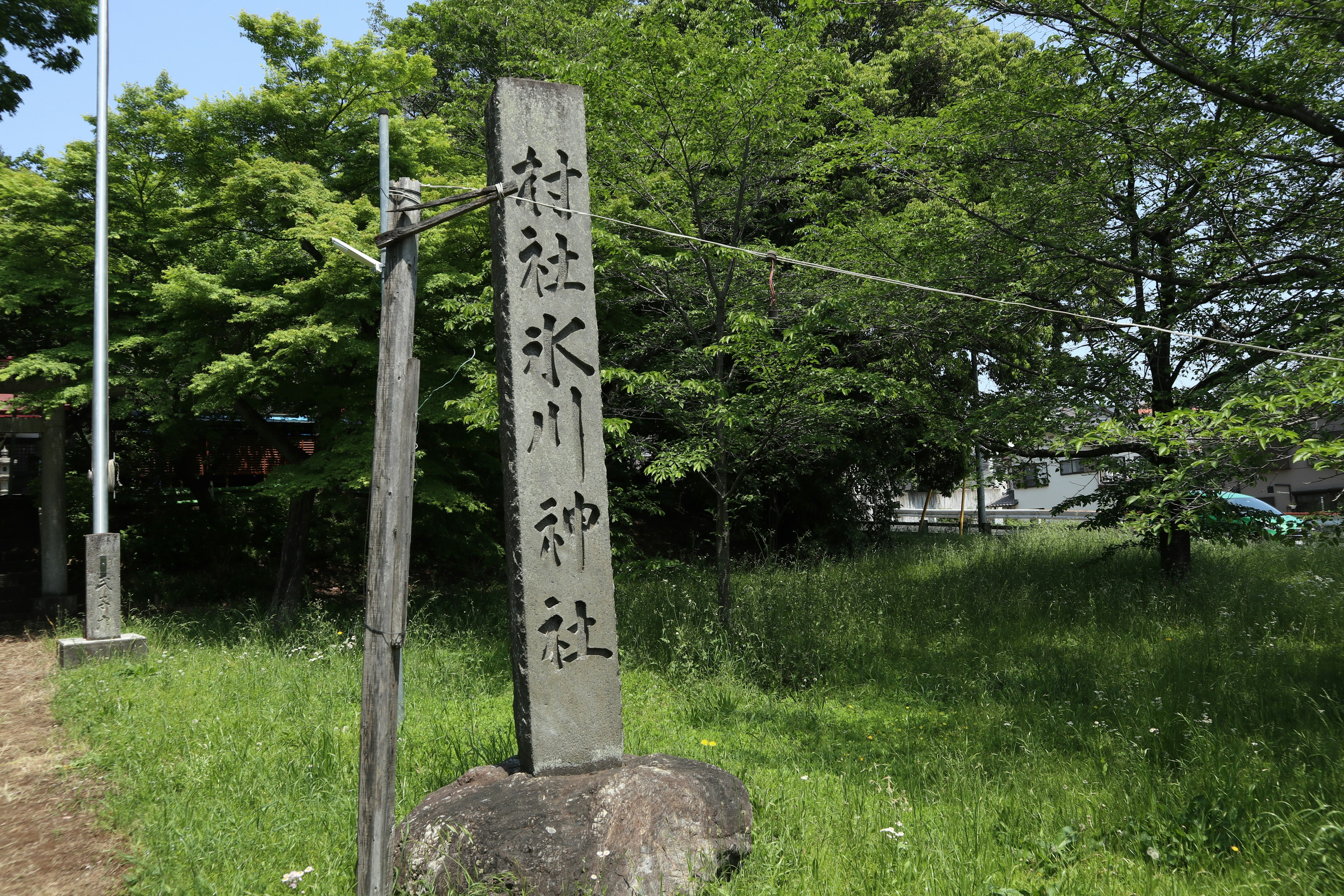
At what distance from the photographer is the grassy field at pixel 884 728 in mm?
4102

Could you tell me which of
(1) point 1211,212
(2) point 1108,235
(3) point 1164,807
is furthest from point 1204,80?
(3) point 1164,807

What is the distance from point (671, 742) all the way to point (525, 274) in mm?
3481

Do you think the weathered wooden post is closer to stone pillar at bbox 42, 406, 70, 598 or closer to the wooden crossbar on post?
the wooden crossbar on post

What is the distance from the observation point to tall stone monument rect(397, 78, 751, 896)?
3.81 metres

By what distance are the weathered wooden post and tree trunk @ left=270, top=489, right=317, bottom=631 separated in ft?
27.0

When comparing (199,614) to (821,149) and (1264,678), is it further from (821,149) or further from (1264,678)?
(1264,678)

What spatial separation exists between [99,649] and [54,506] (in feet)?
15.3

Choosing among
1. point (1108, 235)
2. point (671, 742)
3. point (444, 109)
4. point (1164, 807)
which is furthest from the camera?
point (444, 109)

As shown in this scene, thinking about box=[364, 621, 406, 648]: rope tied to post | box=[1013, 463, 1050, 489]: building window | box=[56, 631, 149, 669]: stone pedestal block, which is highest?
box=[1013, 463, 1050, 489]: building window

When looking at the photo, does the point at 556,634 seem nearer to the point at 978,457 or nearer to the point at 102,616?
the point at 102,616

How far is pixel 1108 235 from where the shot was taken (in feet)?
29.6

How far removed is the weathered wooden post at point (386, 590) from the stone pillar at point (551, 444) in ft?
2.99

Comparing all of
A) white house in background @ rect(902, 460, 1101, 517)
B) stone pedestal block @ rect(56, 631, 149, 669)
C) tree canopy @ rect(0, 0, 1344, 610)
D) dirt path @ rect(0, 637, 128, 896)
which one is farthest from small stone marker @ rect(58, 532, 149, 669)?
white house in background @ rect(902, 460, 1101, 517)

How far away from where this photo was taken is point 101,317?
949cm
